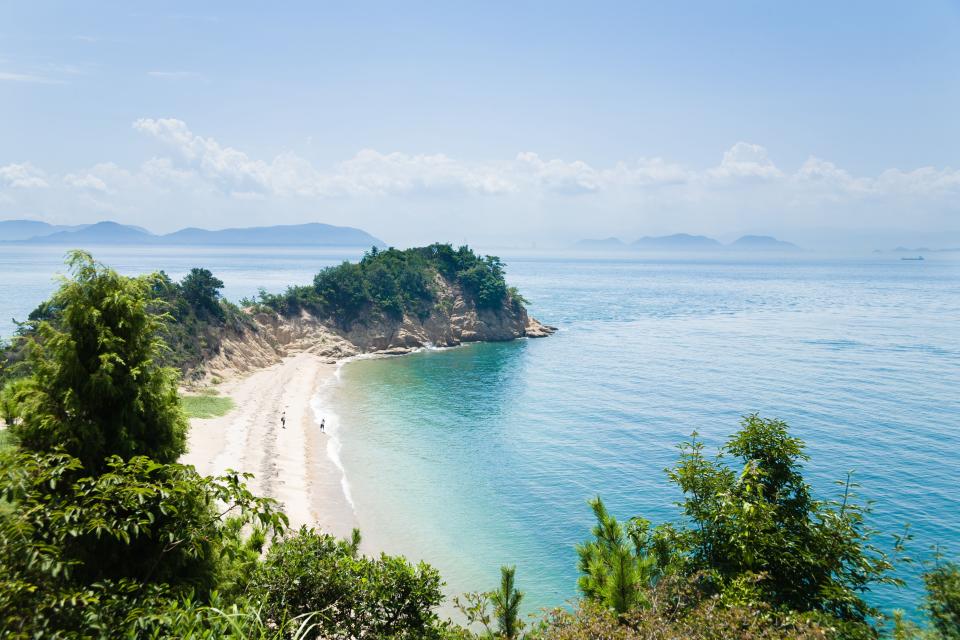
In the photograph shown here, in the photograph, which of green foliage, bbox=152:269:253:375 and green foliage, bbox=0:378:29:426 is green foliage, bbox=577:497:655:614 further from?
green foliage, bbox=152:269:253:375

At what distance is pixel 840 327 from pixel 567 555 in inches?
3241

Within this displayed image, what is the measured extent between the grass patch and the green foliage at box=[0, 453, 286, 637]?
37.2 meters

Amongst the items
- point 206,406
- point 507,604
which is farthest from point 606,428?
point 206,406

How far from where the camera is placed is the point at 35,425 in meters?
9.70

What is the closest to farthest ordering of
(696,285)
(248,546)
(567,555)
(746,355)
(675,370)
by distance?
(248,546), (567,555), (675,370), (746,355), (696,285)

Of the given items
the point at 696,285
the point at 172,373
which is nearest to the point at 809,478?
the point at 172,373

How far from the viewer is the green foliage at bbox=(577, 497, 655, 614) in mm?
12891

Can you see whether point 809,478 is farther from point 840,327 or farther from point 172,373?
point 840,327

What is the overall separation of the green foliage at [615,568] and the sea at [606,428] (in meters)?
5.24

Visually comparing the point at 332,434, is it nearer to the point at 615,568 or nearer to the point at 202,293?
the point at 202,293

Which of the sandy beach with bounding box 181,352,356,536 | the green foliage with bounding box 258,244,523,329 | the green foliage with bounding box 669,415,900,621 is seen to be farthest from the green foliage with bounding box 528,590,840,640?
the green foliage with bounding box 258,244,523,329

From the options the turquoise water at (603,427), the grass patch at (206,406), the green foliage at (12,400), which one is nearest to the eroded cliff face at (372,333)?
the turquoise water at (603,427)

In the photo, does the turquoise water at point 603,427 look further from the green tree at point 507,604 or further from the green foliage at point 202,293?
the green foliage at point 202,293

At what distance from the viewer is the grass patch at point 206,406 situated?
44.3m
